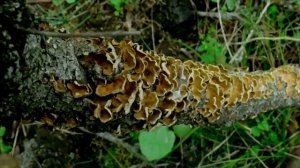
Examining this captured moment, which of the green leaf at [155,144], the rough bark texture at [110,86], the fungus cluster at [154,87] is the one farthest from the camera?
the green leaf at [155,144]

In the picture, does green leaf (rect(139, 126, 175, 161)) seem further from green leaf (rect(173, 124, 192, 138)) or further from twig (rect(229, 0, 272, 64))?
twig (rect(229, 0, 272, 64))

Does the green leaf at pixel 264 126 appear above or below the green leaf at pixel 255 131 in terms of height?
above

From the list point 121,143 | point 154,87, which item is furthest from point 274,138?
point 154,87

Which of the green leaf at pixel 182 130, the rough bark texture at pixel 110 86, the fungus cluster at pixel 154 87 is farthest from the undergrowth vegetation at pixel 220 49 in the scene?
the rough bark texture at pixel 110 86

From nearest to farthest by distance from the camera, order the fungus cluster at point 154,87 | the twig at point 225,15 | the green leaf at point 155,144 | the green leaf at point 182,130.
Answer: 1. the fungus cluster at point 154,87
2. the green leaf at point 155,144
3. the green leaf at point 182,130
4. the twig at point 225,15

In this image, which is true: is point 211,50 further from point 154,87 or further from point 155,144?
point 154,87

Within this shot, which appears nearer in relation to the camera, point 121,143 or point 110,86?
point 110,86

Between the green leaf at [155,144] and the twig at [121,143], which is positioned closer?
the green leaf at [155,144]

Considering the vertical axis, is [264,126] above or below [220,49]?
below

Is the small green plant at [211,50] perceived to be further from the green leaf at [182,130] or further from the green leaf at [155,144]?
the green leaf at [155,144]
